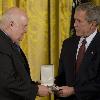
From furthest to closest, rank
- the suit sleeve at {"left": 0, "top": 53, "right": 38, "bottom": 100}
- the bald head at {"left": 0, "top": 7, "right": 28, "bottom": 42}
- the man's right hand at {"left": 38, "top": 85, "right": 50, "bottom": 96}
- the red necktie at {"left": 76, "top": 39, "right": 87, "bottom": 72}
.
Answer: the red necktie at {"left": 76, "top": 39, "right": 87, "bottom": 72}
the man's right hand at {"left": 38, "top": 85, "right": 50, "bottom": 96}
the bald head at {"left": 0, "top": 7, "right": 28, "bottom": 42}
the suit sleeve at {"left": 0, "top": 53, "right": 38, "bottom": 100}

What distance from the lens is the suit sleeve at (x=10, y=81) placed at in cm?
230

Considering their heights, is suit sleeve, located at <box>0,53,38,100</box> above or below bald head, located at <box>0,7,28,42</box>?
below

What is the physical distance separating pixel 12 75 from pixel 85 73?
0.75 m

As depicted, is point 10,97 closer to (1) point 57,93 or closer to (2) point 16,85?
(2) point 16,85

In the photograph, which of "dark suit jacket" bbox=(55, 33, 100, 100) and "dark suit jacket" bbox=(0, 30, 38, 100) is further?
"dark suit jacket" bbox=(55, 33, 100, 100)

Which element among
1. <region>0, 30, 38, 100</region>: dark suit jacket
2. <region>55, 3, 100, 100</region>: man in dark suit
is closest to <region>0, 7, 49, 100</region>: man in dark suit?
<region>0, 30, 38, 100</region>: dark suit jacket

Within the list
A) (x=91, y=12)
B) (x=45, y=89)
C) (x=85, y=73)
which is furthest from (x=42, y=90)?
(x=91, y=12)

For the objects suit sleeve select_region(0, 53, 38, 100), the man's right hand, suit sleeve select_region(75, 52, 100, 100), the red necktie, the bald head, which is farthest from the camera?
the red necktie

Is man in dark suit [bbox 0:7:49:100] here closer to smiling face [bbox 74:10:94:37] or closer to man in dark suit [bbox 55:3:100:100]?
man in dark suit [bbox 55:3:100:100]

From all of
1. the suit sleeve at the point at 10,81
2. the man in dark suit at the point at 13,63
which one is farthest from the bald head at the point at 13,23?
the suit sleeve at the point at 10,81

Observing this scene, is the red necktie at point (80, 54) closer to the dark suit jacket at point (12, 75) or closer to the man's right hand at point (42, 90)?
the man's right hand at point (42, 90)

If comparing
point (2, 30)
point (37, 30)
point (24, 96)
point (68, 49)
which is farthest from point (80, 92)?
point (37, 30)

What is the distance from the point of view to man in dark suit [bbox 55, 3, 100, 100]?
285cm

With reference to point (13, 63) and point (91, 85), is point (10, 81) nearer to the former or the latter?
point (13, 63)
